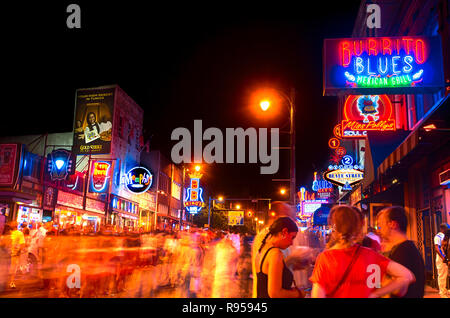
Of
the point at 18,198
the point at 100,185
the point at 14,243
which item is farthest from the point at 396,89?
the point at 100,185

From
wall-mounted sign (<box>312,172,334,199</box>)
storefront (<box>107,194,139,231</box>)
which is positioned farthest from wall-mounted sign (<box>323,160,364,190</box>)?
storefront (<box>107,194,139,231</box>)

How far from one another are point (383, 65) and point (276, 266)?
943cm

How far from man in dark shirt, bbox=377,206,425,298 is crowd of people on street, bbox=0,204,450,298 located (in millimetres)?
10

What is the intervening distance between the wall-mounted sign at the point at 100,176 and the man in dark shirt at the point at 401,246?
2922 cm

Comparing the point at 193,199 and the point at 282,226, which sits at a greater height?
the point at 193,199

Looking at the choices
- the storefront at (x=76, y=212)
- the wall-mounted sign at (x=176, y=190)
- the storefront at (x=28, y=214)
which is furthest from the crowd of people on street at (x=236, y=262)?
the wall-mounted sign at (x=176, y=190)

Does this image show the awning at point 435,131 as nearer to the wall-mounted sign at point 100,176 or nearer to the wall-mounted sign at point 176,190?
the wall-mounted sign at point 100,176

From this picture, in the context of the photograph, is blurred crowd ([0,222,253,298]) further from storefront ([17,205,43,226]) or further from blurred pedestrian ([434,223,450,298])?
storefront ([17,205,43,226])

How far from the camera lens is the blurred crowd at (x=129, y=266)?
29.0 ft

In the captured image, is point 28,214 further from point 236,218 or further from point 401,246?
point 236,218

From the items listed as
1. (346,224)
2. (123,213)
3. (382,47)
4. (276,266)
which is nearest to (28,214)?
(123,213)

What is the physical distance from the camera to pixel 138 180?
35.3 metres
